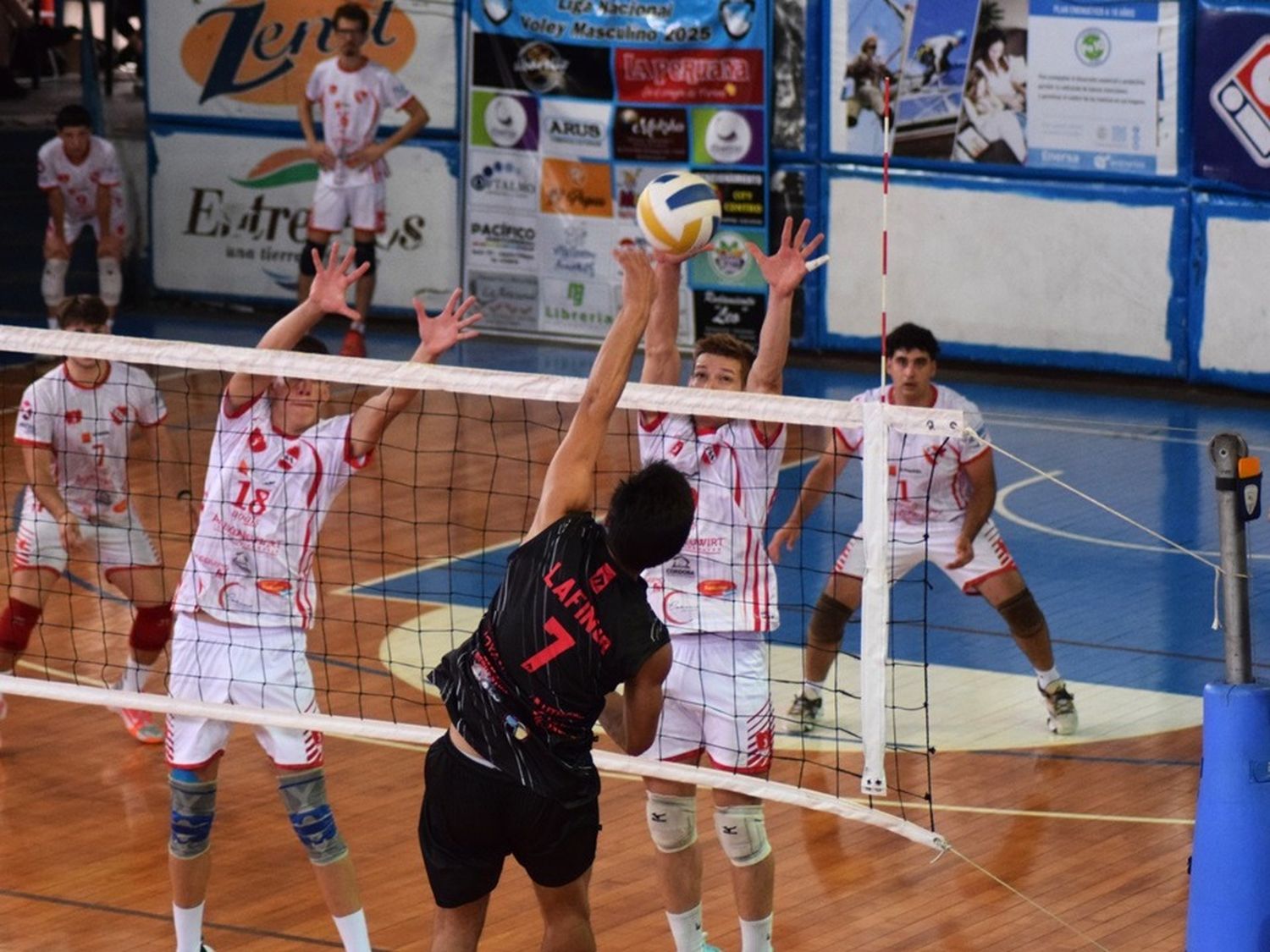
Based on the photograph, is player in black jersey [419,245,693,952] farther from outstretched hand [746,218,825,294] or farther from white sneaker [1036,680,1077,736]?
white sneaker [1036,680,1077,736]

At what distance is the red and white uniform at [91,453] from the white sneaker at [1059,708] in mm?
4337

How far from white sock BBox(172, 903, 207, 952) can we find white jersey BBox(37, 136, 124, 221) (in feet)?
45.8

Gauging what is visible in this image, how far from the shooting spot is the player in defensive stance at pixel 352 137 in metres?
19.5

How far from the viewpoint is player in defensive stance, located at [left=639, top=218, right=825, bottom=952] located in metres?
7.53

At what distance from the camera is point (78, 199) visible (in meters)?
20.8

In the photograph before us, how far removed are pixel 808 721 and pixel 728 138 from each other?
10363mm

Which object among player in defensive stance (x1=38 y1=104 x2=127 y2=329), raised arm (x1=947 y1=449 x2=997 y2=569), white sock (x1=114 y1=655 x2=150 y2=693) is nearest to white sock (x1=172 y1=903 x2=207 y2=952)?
white sock (x1=114 y1=655 x2=150 y2=693)

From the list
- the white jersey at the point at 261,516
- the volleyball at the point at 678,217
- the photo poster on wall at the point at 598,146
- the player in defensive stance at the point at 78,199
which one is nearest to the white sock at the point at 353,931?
the white jersey at the point at 261,516

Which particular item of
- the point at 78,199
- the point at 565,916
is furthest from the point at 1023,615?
the point at 78,199

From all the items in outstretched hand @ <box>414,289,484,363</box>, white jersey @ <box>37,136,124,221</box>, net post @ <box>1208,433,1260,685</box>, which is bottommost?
net post @ <box>1208,433,1260,685</box>

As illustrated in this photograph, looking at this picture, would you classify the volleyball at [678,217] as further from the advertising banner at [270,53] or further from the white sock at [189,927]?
the advertising banner at [270,53]

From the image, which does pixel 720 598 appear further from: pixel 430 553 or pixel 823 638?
pixel 430 553

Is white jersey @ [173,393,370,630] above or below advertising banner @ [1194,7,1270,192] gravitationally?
below

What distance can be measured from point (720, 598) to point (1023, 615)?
3.21 metres
